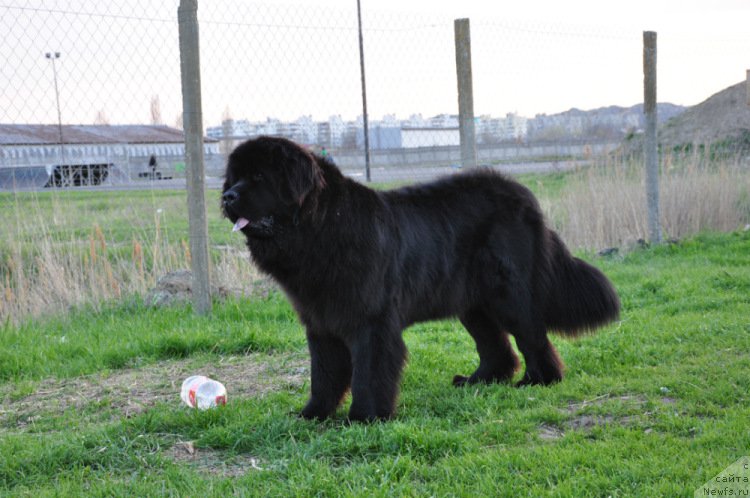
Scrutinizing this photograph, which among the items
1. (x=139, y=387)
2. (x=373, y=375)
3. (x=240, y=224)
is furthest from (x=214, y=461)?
(x=139, y=387)

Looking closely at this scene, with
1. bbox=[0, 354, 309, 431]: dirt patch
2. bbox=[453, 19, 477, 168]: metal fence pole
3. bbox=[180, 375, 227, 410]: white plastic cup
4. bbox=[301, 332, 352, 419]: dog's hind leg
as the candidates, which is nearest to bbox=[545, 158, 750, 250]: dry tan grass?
bbox=[453, 19, 477, 168]: metal fence pole

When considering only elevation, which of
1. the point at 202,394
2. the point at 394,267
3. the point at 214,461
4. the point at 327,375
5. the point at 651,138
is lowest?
the point at 214,461

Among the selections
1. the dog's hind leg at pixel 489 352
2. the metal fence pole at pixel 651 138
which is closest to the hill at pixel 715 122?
the metal fence pole at pixel 651 138

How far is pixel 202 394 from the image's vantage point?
4.52 metres

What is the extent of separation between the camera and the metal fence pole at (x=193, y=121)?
261 inches

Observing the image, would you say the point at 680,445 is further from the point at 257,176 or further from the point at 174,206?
the point at 174,206

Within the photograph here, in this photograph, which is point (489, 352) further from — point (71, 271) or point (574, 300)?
point (71, 271)

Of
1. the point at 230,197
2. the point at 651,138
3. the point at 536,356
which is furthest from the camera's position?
the point at 651,138

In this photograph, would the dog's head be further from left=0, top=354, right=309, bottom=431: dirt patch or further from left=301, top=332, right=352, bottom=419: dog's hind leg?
left=0, top=354, right=309, bottom=431: dirt patch

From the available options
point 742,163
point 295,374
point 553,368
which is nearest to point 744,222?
point 742,163

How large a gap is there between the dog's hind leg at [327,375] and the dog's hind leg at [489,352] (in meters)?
0.93

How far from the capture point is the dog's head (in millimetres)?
3908

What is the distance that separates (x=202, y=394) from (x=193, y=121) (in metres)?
3.01

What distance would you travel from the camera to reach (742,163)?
13453 mm
